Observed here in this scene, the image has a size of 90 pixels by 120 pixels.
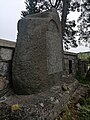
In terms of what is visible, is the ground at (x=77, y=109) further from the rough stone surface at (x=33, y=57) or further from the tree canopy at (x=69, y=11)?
the tree canopy at (x=69, y=11)

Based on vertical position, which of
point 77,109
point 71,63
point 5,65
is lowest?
point 77,109

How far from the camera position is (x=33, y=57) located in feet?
9.52

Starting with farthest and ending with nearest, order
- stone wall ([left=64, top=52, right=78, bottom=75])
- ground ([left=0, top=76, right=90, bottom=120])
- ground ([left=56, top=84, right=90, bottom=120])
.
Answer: stone wall ([left=64, top=52, right=78, bottom=75]) < ground ([left=56, top=84, right=90, bottom=120]) < ground ([left=0, top=76, right=90, bottom=120])

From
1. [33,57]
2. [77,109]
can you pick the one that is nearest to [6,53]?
[33,57]

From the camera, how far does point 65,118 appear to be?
8.82ft

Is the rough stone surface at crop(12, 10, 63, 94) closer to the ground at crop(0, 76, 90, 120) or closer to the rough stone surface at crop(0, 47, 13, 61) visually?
the rough stone surface at crop(0, 47, 13, 61)

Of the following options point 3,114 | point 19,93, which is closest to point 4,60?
point 19,93

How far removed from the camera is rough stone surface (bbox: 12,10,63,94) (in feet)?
9.37

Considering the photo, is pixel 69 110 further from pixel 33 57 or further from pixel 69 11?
pixel 69 11

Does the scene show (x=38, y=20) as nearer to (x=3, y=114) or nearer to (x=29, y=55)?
(x=29, y=55)

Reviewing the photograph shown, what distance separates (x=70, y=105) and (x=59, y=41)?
146 cm

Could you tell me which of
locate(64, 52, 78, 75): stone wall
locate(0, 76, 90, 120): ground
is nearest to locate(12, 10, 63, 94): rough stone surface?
locate(0, 76, 90, 120): ground

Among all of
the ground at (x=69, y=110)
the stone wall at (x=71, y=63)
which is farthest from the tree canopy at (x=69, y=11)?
the ground at (x=69, y=110)

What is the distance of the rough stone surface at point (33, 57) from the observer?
2.86m
